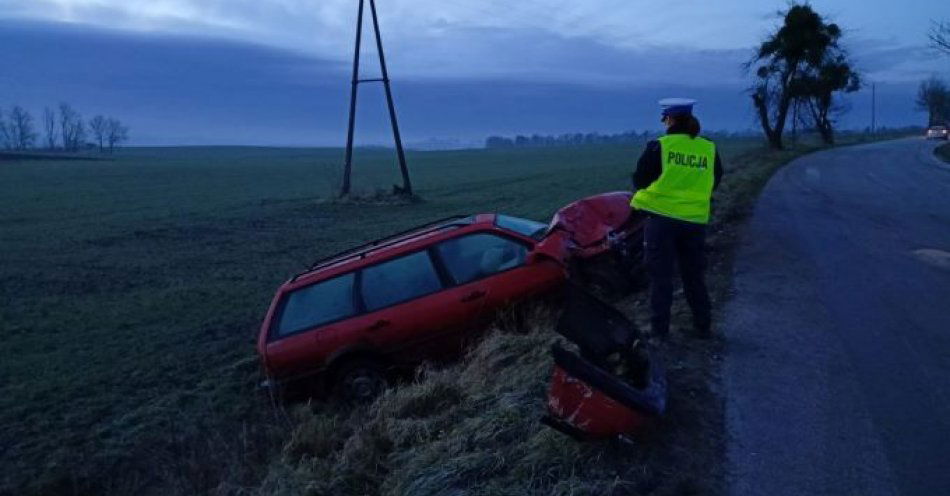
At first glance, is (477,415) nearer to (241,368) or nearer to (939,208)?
(241,368)

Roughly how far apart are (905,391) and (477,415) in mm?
2760

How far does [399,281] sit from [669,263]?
2967 millimetres

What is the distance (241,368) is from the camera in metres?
10.1

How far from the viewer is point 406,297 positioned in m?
8.86

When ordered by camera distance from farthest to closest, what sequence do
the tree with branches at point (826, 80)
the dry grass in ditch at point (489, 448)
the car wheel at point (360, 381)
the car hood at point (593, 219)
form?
the tree with branches at point (826, 80)
the car hood at point (593, 219)
the car wheel at point (360, 381)
the dry grass in ditch at point (489, 448)

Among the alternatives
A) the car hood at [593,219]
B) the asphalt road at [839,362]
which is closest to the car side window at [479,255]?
the car hood at [593,219]

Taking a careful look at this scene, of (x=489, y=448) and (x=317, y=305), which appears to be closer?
(x=489, y=448)

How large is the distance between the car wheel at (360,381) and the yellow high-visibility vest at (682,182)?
10.1ft

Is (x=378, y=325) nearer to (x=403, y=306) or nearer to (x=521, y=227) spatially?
(x=403, y=306)

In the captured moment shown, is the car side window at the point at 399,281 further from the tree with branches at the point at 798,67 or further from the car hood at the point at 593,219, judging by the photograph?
the tree with branches at the point at 798,67

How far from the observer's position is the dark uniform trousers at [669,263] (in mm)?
6867

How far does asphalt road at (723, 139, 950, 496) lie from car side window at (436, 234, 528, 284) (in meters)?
2.14

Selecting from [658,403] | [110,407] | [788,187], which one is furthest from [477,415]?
[788,187]

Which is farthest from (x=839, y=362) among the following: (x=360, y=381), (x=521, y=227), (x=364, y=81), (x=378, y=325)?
(x=364, y=81)
